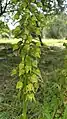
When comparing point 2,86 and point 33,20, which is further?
point 2,86

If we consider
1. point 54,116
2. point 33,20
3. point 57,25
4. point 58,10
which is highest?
point 33,20

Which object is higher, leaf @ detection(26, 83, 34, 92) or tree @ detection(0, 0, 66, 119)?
tree @ detection(0, 0, 66, 119)

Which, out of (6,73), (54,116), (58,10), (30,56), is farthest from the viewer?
(58,10)

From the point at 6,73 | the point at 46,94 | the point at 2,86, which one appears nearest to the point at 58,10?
the point at 6,73

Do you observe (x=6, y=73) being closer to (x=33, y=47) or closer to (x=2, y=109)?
(x=2, y=109)

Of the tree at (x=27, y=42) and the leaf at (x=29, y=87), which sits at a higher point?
the tree at (x=27, y=42)

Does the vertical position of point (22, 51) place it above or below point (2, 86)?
above

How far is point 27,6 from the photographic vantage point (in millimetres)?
2904

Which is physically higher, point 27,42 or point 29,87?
point 27,42

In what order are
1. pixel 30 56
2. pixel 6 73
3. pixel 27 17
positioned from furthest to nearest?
pixel 6 73, pixel 30 56, pixel 27 17

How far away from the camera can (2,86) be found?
7.34 metres

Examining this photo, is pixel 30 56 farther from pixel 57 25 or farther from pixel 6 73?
pixel 57 25

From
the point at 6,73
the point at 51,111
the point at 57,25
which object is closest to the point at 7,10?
the point at 6,73

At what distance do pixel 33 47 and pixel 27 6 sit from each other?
393 mm
